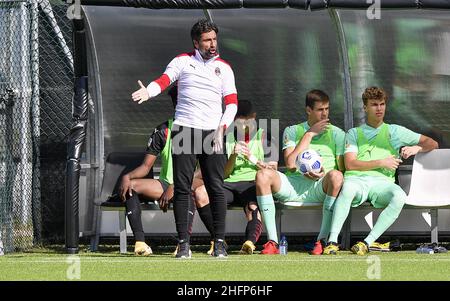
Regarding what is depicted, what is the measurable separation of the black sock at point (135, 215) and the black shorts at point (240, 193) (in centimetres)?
79

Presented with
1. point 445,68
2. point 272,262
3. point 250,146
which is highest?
point 445,68

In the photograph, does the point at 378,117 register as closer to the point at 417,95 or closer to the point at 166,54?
the point at 417,95

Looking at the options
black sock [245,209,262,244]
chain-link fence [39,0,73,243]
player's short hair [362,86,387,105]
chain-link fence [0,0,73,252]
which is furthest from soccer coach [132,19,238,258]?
chain-link fence [39,0,73,243]

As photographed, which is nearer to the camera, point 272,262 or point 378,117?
point 272,262

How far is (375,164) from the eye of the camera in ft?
32.3

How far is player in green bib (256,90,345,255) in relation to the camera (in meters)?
9.77

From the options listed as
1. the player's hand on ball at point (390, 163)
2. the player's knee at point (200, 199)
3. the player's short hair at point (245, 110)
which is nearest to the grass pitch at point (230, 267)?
the player's knee at point (200, 199)

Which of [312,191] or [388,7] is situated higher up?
[388,7]

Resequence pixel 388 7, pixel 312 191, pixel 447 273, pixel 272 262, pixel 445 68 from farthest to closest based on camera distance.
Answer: pixel 445 68, pixel 312 191, pixel 388 7, pixel 272 262, pixel 447 273

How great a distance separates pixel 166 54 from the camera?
10.9m

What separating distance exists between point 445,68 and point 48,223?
408 centimetres
